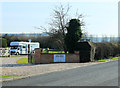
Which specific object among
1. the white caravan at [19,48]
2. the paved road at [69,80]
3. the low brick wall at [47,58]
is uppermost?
the white caravan at [19,48]

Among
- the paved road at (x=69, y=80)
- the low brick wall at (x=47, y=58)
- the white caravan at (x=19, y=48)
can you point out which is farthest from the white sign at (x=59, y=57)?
the white caravan at (x=19, y=48)

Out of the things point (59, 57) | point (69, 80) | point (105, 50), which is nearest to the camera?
point (69, 80)

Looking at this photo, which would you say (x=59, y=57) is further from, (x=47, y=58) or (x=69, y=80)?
(x=69, y=80)

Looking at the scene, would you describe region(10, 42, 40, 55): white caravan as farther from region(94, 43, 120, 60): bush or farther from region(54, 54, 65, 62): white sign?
region(54, 54, 65, 62): white sign

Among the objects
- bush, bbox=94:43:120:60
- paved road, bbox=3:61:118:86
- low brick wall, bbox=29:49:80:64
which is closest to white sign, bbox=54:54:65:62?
low brick wall, bbox=29:49:80:64

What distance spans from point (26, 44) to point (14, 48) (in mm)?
2780

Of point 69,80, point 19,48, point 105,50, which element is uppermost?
point 19,48

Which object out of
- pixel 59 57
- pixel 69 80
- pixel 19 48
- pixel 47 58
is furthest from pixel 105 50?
pixel 19 48

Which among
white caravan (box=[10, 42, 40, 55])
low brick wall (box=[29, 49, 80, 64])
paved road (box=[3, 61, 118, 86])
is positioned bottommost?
paved road (box=[3, 61, 118, 86])

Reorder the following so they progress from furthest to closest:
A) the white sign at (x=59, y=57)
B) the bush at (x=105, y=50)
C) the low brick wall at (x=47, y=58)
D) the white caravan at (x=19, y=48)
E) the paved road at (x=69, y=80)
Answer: the white caravan at (x=19, y=48), the bush at (x=105, y=50), the white sign at (x=59, y=57), the low brick wall at (x=47, y=58), the paved road at (x=69, y=80)

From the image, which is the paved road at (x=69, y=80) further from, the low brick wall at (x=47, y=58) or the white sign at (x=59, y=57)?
the white sign at (x=59, y=57)

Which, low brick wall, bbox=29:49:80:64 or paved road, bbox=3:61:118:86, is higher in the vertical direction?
low brick wall, bbox=29:49:80:64

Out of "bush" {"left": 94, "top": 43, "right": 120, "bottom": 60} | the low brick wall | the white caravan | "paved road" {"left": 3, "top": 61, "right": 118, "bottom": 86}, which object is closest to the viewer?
"paved road" {"left": 3, "top": 61, "right": 118, "bottom": 86}

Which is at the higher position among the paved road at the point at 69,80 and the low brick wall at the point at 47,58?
the low brick wall at the point at 47,58
